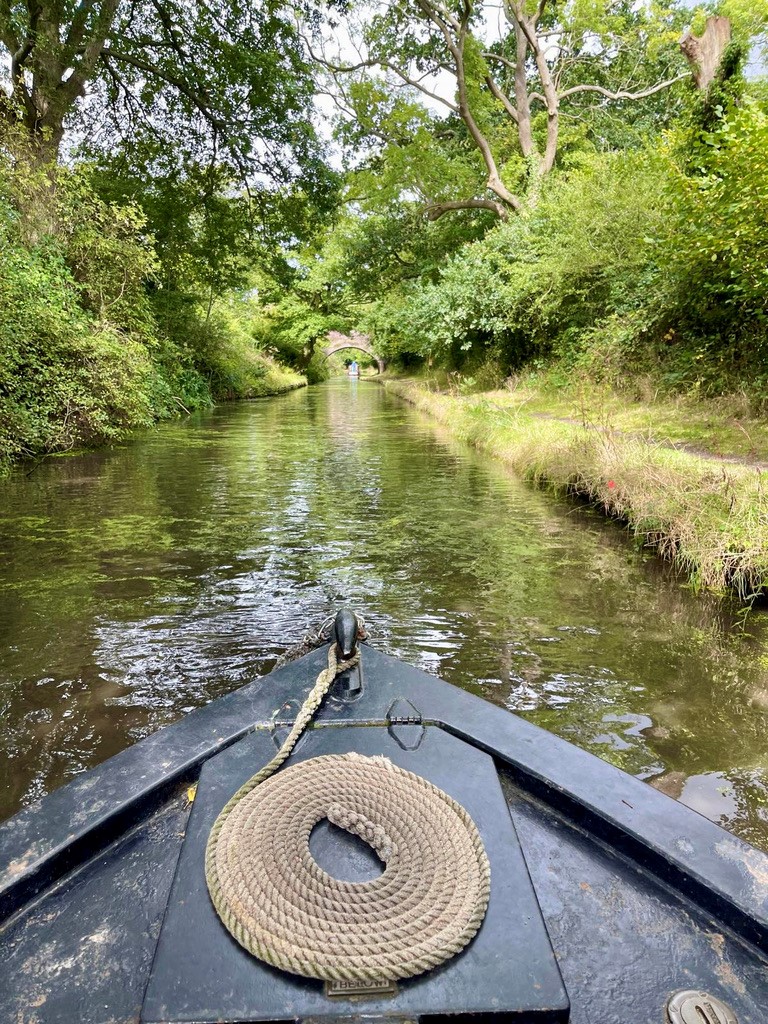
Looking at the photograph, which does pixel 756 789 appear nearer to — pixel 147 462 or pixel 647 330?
pixel 147 462

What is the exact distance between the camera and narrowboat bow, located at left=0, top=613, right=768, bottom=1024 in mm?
1104

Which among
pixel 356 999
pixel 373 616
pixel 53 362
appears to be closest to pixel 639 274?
pixel 373 616

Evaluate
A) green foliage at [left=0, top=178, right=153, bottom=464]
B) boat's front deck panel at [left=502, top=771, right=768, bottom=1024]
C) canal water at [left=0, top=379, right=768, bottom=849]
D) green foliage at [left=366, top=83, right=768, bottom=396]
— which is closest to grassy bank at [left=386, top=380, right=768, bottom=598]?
canal water at [left=0, top=379, right=768, bottom=849]

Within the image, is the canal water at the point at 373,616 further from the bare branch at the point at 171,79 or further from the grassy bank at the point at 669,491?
the bare branch at the point at 171,79

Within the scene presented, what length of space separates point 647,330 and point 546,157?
1075 centimetres

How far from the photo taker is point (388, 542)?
6020mm

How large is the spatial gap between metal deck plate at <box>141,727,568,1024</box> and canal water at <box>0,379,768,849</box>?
1.50m

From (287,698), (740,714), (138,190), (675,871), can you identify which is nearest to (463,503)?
(740,714)

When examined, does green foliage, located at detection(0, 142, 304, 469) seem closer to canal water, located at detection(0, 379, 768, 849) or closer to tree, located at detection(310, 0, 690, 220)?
canal water, located at detection(0, 379, 768, 849)

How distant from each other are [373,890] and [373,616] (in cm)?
306

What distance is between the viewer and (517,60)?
19312mm

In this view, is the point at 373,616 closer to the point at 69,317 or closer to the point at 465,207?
the point at 69,317

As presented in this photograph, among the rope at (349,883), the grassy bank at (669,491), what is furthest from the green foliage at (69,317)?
the rope at (349,883)

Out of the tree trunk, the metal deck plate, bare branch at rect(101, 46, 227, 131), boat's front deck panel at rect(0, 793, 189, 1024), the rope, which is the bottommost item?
boat's front deck panel at rect(0, 793, 189, 1024)
